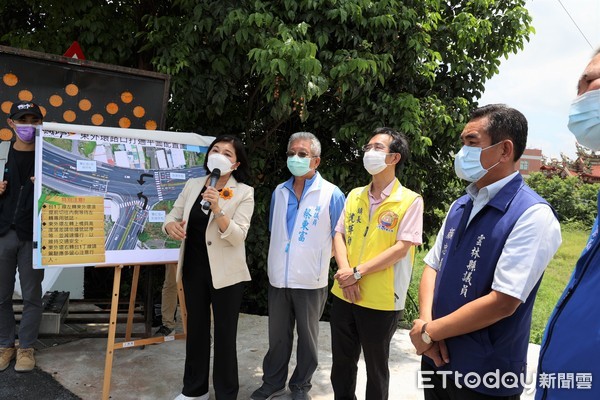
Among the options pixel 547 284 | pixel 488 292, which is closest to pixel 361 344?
pixel 488 292

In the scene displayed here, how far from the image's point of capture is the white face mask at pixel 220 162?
2.86 metres

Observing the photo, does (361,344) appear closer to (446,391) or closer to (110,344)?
(446,391)

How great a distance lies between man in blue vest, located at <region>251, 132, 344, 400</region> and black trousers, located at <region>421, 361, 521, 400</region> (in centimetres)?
116

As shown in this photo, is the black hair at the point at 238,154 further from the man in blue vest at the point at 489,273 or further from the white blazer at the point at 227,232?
the man in blue vest at the point at 489,273

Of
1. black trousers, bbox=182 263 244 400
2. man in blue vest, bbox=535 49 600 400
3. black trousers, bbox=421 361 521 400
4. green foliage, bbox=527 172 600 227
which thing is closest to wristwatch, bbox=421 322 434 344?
black trousers, bbox=421 361 521 400

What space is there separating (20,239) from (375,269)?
8.44 feet

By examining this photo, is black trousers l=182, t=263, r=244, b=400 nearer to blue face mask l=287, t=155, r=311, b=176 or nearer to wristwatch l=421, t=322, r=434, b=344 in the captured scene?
blue face mask l=287, t=155, r=311, b=176

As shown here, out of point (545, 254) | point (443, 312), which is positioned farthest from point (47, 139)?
point (545, 254)

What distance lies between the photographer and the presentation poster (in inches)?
119

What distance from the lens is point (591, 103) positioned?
1.41 meters

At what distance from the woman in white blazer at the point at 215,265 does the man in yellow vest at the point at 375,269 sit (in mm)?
642

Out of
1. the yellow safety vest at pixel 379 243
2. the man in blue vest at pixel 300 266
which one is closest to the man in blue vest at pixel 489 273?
the yellow safety vest at pixel 379 243

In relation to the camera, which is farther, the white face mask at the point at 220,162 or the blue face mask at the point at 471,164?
the white face mask at the point at 220,162

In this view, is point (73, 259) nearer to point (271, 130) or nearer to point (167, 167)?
point (167, 167)
